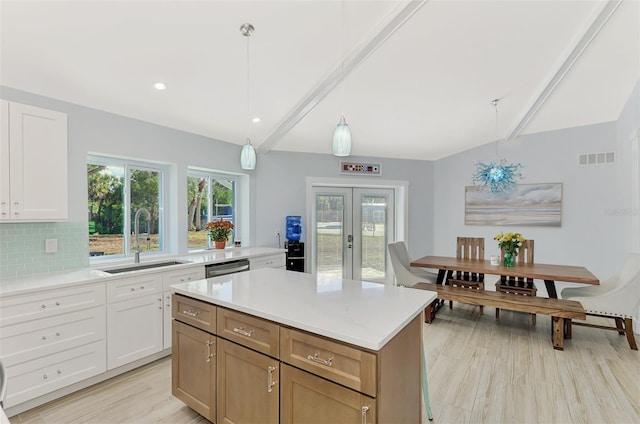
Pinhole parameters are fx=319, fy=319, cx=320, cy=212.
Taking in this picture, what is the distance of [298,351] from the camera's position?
5.06 ft

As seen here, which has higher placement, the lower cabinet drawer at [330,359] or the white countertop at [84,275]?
the white countertop at [84,275]

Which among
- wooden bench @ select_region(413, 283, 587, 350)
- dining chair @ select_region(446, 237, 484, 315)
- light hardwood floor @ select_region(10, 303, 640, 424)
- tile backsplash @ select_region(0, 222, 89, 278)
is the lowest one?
light hardwood floor @ select_region(10, 303, 640, 424)

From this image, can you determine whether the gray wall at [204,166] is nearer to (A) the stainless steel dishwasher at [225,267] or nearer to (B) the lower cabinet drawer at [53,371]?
(A) the stainless steel dishwasher at [225,267]

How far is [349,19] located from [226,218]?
3236 mm

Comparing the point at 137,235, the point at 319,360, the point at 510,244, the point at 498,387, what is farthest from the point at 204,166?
the point at 510,244

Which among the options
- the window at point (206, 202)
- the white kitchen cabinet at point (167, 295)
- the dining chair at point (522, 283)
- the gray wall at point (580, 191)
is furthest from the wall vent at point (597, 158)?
the white kitchen cabinet at point (167, 295)

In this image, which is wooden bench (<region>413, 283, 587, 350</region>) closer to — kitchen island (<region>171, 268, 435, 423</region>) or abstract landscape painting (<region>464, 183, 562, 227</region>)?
abstract landscape painting (<region>464, 183, 562, 227</region>)

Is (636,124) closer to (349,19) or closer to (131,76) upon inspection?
(349,19)

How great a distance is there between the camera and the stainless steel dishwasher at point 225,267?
3457mm

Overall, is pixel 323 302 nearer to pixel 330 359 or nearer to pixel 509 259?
pixel 330 359

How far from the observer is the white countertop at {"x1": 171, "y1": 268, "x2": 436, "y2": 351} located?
4.66ft

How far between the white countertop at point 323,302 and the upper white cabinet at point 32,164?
4.50 ft

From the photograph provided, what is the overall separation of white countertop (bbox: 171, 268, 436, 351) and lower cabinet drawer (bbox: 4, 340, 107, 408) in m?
1.08

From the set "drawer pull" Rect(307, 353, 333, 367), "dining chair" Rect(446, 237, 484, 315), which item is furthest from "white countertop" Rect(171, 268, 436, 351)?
"dining chair" Rect(446, 237, 484, 315)
